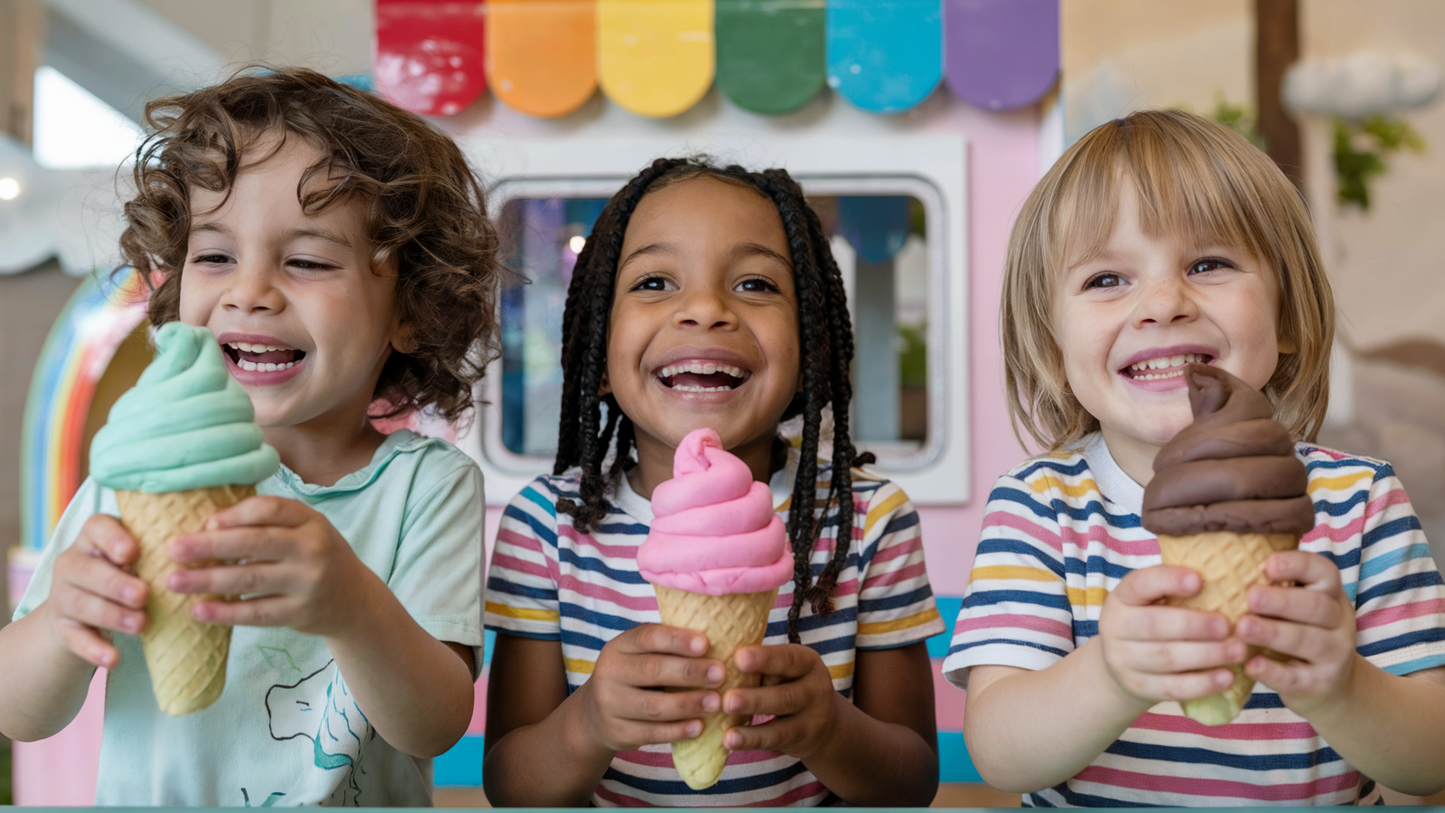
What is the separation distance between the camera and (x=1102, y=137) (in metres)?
1.42

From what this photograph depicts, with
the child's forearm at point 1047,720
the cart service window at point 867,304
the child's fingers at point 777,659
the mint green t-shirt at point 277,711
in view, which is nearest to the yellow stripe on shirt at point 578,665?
the mint green t-shirt at point 277,711

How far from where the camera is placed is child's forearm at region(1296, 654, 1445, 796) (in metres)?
0.95

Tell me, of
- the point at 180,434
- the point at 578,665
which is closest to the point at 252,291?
the point at 180,434

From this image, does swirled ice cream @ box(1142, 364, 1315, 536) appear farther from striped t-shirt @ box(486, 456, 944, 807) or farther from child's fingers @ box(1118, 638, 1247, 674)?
striped t-shirt @ box(486, 456, 944, 807)

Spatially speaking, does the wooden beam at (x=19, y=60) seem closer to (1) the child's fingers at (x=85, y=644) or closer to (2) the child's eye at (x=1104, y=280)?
(1) the child's fingers at (x=85, y=644)

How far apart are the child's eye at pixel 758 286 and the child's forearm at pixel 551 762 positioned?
62cm

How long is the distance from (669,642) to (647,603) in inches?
18.6

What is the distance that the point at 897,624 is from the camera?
153 centimetres

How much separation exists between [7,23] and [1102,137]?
348cm

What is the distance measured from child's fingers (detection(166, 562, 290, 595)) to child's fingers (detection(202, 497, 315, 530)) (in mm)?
36

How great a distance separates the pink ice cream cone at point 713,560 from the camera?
3.44 feet

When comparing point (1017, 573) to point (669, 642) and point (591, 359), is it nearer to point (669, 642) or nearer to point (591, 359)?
point (669, 642)

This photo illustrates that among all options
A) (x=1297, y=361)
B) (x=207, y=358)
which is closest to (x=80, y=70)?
(x=207, y=358)

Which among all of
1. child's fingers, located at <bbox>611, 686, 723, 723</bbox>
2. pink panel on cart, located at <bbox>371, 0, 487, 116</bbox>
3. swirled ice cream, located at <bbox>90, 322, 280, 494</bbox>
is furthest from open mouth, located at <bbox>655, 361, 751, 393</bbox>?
pink panel on cart, located at <bbox>371, 0, 487, 116</bbox>
